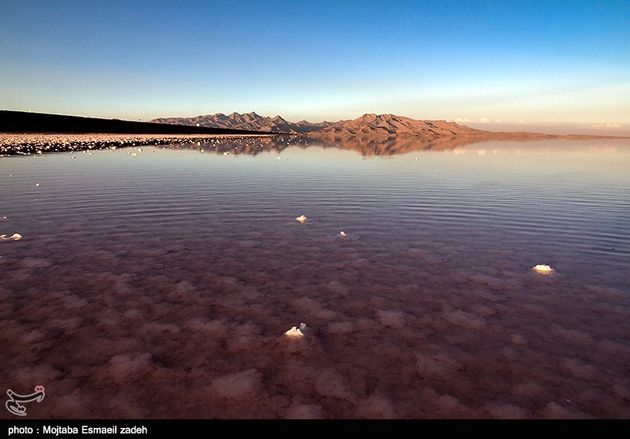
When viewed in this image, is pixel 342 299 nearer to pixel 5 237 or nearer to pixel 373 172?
Answer: pixel 5 237

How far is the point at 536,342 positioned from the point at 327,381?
3.41 m

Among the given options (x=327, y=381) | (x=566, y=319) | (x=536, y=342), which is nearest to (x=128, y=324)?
(x=327, y=381)

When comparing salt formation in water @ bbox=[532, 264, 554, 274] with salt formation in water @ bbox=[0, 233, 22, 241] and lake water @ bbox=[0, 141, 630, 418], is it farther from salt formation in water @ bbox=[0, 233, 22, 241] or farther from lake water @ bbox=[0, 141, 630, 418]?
salt formation in water @ bbox=[0, 233, 22, 241]

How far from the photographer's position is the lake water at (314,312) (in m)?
4.86

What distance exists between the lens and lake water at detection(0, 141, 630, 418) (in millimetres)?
4863

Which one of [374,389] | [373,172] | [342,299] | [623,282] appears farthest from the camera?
[373,172]

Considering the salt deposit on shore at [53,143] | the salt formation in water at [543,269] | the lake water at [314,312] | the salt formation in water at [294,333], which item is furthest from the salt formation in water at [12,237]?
the salt deposit on shore at [53,143]

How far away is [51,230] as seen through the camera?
12.2 m

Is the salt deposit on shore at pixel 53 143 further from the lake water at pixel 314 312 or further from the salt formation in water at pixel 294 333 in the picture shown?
the salt formation in water at pixel 294 333

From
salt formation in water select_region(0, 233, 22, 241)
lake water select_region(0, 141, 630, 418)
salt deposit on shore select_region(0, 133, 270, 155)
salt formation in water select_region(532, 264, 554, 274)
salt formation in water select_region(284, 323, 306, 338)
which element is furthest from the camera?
salt deposit on shore select_region(0, 133, 270, 155)

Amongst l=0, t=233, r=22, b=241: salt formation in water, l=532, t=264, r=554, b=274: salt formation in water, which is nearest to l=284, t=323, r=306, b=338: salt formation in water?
l=532, t=264, r=554, b=274: salt formation in water

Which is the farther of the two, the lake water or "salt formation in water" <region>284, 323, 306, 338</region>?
"salt formation in water" <region>284, 323, 306, 338</region>

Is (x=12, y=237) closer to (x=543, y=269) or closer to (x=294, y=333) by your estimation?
(x=294, y=333)

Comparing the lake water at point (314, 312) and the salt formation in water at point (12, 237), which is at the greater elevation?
the salt formation in water at point (12, 237)
